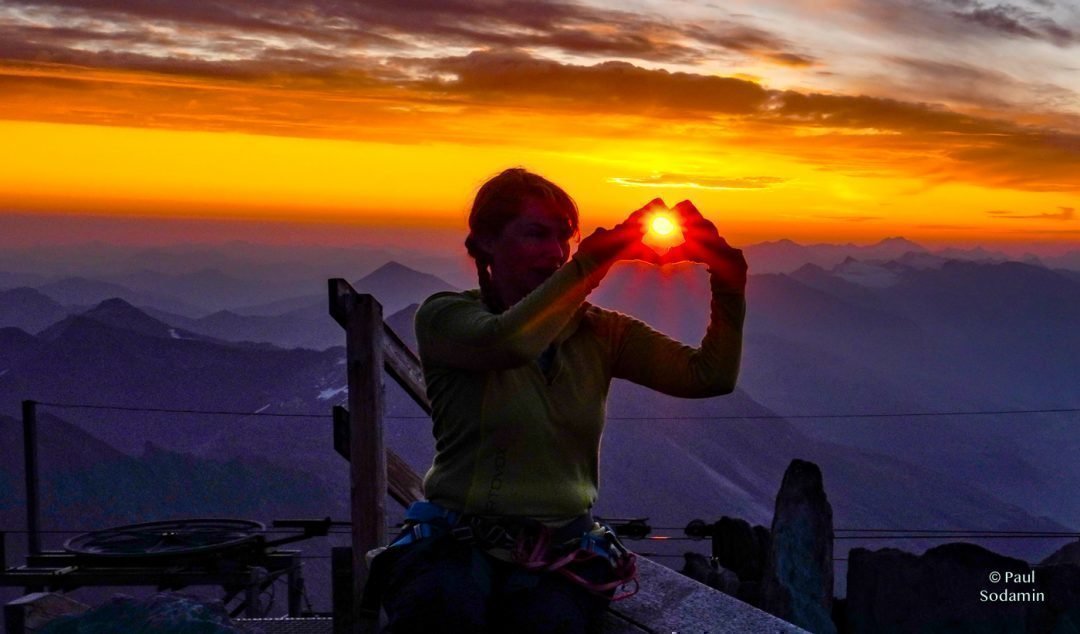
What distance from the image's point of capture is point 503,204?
11.2 ft

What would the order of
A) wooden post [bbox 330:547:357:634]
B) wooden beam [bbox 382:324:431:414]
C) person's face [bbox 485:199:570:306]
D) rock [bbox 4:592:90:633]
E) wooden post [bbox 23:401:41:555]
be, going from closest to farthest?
person's face [bbox 485:199:570:306] < wooden post [bbox 330:547:357:634] < wooden beam [bbox 382:324:431:414] < rock [bbox 4:592:90:633] < wooden post [bbox 23:401:41:555]

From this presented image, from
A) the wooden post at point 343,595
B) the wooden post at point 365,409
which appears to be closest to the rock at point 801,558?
the wooden post at point 365,409

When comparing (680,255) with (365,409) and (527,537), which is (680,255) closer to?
(527,537)

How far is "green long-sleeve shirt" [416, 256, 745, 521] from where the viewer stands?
316cm

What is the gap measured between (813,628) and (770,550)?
1.97 ft

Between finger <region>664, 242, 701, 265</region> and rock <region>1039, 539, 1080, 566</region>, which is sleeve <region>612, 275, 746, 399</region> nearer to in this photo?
finger <region>664, 242, 701, 265</region>

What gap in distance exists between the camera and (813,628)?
7723 millimetres

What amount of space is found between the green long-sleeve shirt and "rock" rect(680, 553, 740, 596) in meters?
5.19

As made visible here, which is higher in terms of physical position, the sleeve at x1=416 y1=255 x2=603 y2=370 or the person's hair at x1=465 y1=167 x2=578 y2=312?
the person's hair at x1=465 y1=167 x2=578 y2=312

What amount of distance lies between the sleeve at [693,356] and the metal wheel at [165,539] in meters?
8.59

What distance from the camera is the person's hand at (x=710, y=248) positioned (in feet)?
11.3

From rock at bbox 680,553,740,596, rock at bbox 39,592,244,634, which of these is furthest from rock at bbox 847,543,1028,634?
rock at bbox 39,592,244,634

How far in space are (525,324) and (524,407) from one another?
1.04 ft

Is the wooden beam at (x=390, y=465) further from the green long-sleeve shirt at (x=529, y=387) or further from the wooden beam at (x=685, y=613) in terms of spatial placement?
the green long-sleeve shirt at (x=529, y=387)
